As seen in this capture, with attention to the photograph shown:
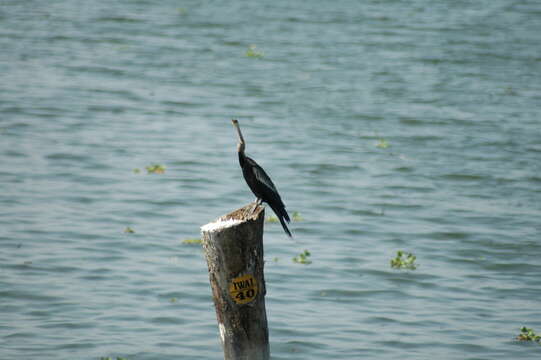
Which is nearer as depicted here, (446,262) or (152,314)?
(152,314)

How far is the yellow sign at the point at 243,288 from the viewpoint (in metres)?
6.43

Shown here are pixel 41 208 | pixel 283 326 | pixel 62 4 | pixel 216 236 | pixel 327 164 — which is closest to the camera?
pixel 216 236

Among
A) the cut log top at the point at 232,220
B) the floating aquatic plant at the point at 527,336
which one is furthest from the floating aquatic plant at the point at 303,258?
the cut log top at the point at 232,220

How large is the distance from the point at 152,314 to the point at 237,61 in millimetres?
16200

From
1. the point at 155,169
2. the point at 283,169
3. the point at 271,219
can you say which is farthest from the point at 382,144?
the point at 271,219

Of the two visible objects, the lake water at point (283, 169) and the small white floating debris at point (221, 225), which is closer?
the small white floating debris at point (221, 225)

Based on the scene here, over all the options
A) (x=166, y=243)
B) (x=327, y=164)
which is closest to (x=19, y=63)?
(x=327, y=164)

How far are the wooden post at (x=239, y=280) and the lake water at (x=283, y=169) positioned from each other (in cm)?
351

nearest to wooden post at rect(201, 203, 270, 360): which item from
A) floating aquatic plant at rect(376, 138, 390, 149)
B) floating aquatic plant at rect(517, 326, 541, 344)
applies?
floating aquatic plant at rect(517, 326, 541, 344)

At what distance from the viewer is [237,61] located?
2642cm

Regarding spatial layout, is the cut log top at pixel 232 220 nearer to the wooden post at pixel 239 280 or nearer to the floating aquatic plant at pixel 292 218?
the wooden post at pixel 239 280

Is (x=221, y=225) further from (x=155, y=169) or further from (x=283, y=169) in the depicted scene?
(x=283, y=169)

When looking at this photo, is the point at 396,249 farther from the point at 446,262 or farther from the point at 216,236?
the point at 216,236

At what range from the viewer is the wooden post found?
637 centimetres
